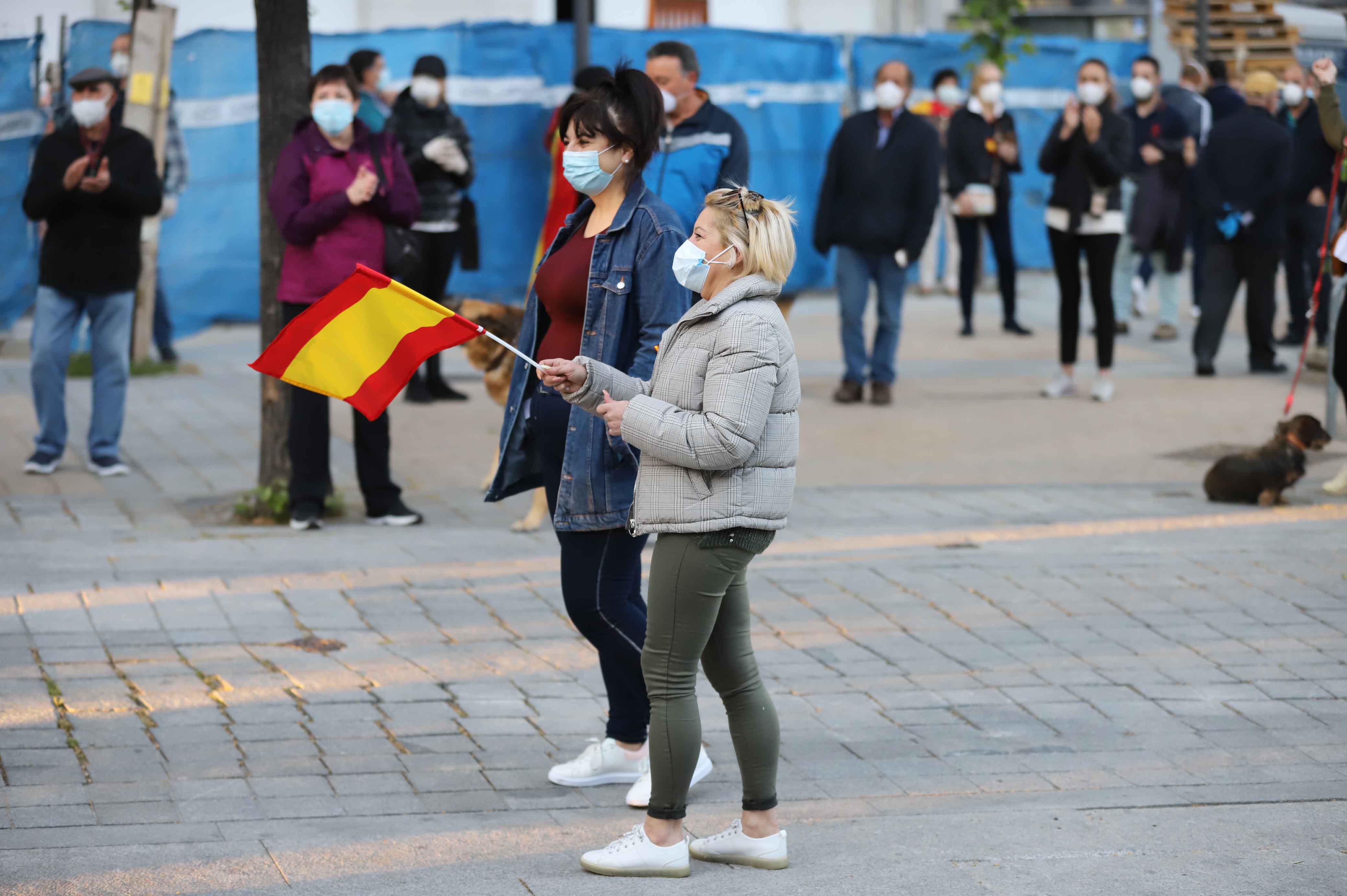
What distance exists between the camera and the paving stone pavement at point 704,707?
4285 mm

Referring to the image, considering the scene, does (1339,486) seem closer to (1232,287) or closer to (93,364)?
(1232,287)

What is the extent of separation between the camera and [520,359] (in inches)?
186

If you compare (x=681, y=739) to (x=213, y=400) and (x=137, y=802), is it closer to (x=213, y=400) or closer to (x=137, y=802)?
(x=137, y=802)

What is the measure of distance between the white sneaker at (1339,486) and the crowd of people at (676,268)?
76 centimetres

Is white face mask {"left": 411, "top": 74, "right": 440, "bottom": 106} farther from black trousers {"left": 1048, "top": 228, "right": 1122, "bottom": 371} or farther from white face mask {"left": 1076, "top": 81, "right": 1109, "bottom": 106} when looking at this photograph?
white face mask {"left": 1076, "top": 81, "right": 1109, "bottom": 106}

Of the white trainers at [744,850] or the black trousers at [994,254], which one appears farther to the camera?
the black trousers at [994,254]

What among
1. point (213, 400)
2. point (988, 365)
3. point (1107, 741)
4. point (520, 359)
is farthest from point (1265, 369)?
point (520, 359)

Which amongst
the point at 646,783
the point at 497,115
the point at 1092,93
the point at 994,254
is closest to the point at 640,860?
the point at 646,783

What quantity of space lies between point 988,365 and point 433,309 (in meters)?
9.48

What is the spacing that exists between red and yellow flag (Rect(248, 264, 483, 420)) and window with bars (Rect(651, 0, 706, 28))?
20.0 metres

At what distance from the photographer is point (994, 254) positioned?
15.5 m

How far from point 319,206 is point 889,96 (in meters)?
5.32

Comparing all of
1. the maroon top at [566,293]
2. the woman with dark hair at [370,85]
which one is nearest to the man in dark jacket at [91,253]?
the woman with dark hair at [370,85]

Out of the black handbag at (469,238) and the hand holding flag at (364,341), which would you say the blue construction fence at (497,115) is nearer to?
the black handbag at (469,238)
